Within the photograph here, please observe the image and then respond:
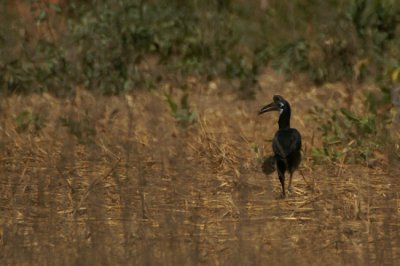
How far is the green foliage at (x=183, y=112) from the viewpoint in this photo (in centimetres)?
736

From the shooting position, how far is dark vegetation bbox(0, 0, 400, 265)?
5277mm

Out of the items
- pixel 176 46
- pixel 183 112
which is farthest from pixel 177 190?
pixel 176 46

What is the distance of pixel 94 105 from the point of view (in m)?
7.84

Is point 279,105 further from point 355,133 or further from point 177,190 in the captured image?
point 177,190

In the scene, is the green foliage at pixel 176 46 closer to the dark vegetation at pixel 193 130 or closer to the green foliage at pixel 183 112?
the dark vegetation at pixel 193 130

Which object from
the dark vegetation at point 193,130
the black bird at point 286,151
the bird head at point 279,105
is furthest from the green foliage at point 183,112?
the black bird at point 286,151

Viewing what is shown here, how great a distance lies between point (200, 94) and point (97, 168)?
1.74 meters

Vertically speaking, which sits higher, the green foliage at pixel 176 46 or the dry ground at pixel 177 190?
the green foliage at pixel 176 46

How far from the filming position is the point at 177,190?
611 centimetres

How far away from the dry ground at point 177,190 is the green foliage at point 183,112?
7 cm

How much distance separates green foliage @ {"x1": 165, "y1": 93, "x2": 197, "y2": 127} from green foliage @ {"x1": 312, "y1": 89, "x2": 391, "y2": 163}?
98cm

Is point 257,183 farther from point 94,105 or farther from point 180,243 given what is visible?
point 94,105

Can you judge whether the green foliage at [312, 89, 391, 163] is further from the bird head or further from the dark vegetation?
the bird head

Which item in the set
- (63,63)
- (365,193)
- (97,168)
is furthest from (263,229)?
(63,63)
